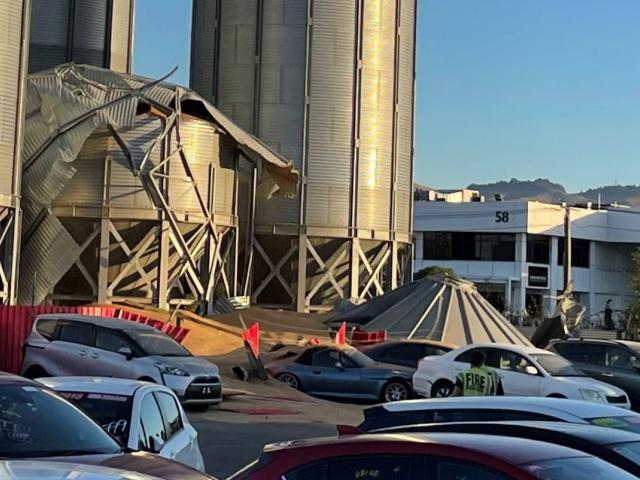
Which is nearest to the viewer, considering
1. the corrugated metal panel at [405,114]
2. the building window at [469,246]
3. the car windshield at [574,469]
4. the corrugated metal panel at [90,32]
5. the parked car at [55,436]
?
the car windshield at [574,469]

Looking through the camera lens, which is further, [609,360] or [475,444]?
[609,360]

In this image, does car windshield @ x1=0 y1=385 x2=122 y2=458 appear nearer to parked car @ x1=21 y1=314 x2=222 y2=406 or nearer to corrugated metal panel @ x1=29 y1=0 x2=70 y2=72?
parked car @ x1=21 y1=314 x2=222 y2=406

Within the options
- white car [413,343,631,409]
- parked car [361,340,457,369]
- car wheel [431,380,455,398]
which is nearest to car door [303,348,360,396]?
parked car [361,340,457,369]

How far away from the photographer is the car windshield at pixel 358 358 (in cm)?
2600

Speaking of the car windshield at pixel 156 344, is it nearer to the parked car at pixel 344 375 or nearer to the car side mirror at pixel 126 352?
the car side mirror at pixel 126 352

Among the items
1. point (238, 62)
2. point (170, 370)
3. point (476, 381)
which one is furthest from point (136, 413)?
point (238, 62)

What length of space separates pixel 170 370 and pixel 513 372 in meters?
6.84

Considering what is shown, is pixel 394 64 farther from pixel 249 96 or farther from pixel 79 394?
pixel 79 394

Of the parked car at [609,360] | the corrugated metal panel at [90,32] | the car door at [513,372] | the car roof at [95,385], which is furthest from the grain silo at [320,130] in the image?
the car roof at [95,385]

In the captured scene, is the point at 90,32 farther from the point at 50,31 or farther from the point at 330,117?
the point at 330,117

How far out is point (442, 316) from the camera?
3822 cm

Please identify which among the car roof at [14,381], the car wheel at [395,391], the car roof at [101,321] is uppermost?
the car roof at [101,321]

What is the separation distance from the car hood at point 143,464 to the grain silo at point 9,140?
31.6 m

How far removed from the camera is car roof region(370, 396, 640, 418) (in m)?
9.01
